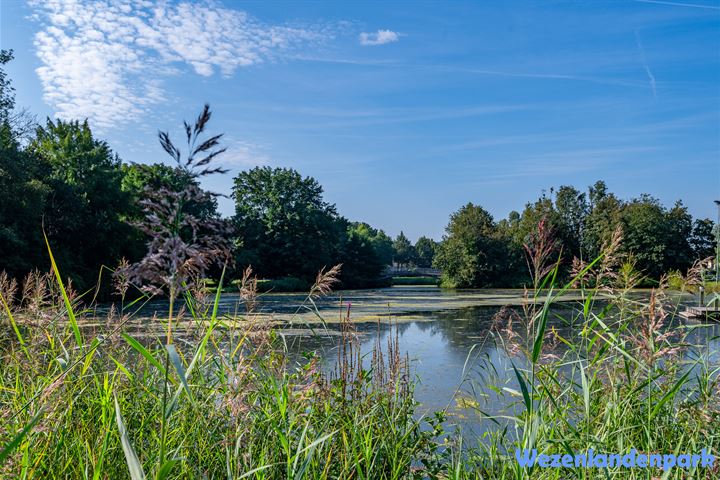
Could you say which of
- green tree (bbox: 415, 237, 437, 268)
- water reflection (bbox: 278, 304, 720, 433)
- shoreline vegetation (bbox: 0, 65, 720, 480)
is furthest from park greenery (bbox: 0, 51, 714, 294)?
green tree (bbox: 415, 237, 437, 268)

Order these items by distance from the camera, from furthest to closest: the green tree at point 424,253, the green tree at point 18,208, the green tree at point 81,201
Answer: the green tree at point 424,253, the green tree at point 81,201, the green tree at point 18,208

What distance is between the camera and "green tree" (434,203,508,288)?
130 feet

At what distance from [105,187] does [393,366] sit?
76.7ft

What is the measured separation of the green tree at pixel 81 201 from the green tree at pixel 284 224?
35.4 feet

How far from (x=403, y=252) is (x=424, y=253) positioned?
10.5 feet

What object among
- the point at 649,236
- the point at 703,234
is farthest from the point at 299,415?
the point at 703,234

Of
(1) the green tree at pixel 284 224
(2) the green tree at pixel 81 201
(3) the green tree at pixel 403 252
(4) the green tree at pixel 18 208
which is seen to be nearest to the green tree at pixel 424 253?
(3) the green tree at pixel 403 252

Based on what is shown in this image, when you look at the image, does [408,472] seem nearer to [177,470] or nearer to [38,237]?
[177,470]

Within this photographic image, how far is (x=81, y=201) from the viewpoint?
2114 cm

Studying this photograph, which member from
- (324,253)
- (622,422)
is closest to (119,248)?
(324,253)

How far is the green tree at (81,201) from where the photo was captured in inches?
806

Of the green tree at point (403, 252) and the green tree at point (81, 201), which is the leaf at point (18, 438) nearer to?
the green tree at point (81, 201)

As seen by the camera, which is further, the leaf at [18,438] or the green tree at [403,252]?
the green tree at [403,252]

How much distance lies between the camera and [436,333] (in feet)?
36.0
